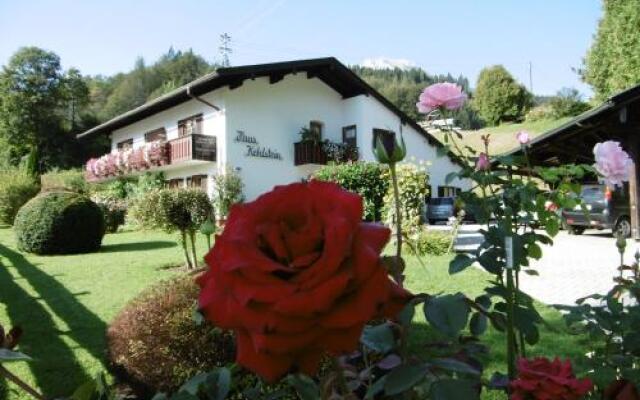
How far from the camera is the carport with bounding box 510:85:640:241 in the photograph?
1280 cm

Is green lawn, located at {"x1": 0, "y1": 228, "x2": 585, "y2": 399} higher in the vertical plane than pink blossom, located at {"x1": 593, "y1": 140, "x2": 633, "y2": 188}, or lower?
lower

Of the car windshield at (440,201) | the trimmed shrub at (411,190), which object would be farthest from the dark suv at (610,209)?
the car windshield at (440,201)

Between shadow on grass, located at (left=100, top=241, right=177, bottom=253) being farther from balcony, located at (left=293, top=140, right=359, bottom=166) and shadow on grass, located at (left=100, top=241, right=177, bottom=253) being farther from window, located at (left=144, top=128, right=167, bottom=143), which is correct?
window, located at (left=144, top=128, right=167, bottom=143)

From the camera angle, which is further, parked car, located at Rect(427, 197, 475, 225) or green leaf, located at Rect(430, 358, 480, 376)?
parked car, located at Rect(427, 197, 475, 225)

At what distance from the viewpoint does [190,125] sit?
917 inches

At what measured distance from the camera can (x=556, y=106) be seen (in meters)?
49.6

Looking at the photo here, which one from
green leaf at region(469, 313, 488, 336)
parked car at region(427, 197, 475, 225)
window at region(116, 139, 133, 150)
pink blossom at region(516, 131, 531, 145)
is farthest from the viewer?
window at region(116, 139, 133, 150)

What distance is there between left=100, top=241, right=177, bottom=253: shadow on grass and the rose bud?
13.2 meters

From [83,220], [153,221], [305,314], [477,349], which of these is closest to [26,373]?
[477,349]

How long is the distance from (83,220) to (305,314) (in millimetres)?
14132

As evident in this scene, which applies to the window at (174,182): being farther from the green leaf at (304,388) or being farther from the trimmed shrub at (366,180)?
the green leaf at (304,388)

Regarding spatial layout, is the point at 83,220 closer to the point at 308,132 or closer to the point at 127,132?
the point at 308,132

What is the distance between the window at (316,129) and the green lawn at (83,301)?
441 inches

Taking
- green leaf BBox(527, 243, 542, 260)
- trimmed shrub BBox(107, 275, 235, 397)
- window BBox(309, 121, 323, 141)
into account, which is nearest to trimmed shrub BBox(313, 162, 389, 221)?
window BBox(309, 121, 323, 141)
